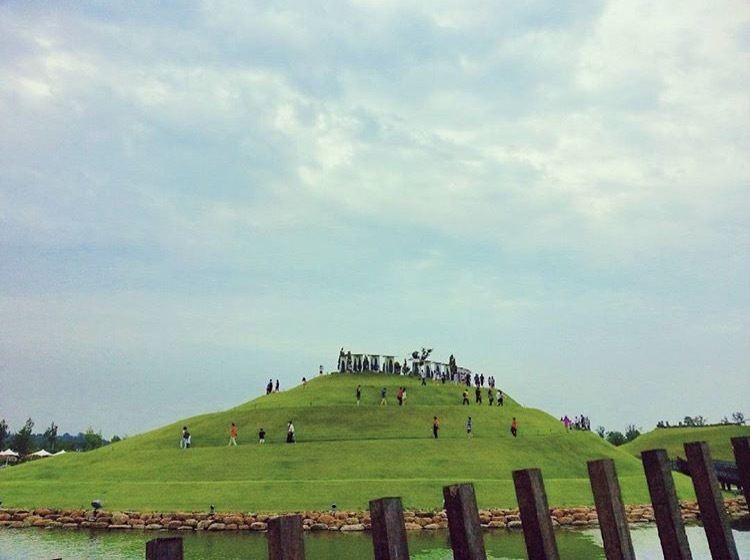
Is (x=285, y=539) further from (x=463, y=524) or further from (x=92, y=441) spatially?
(x=92, y=441)

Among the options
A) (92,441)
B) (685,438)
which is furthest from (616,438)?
(92,441)

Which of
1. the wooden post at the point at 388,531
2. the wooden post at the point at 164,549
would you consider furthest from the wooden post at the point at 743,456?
the wooden post at the point at 164,549

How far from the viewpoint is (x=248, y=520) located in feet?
92.8

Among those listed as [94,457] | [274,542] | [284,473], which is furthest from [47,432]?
[274,542]

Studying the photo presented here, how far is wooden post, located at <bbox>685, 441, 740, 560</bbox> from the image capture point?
5.18 meters

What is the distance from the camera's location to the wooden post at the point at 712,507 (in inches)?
204

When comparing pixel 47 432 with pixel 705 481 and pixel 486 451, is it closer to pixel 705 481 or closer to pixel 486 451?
pixel 486 451

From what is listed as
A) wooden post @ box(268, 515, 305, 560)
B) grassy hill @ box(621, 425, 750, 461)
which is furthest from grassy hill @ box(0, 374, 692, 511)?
grassy hill @ box(621, 425, 750, 461)

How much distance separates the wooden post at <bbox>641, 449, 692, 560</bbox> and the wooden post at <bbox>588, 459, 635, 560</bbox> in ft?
1.06

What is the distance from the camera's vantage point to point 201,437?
47.6 m

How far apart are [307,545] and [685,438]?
256 feet

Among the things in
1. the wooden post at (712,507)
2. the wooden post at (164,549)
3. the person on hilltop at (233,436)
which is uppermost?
the person on hilltop at (233,436)

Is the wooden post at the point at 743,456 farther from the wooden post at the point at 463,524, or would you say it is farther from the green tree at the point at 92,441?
the green tree at the point at 92,441

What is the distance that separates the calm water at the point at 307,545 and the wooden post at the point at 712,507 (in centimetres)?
1632
